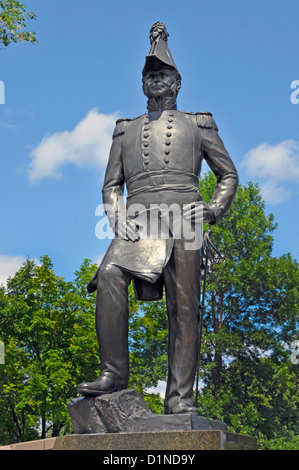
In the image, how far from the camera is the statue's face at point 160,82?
6.46 meters

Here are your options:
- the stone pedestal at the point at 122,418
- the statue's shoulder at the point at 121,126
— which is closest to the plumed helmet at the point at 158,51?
the statue's shoulder at the point at 121,126

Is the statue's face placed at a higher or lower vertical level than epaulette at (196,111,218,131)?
higher

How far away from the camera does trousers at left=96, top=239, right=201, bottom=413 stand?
546 centimetres

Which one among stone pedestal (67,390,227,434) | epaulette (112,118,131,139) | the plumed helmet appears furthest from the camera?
epaulette (112,118,131,139)

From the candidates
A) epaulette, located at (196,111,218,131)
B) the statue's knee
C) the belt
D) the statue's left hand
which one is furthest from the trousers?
epaulette, located at (196,111,218,131)

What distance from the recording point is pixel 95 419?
5.05m

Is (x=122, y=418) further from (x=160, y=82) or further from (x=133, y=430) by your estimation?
(x=160, y=82)

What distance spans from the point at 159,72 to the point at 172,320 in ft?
8.64

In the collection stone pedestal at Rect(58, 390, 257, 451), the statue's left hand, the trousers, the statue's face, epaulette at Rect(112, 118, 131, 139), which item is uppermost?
the statue's face

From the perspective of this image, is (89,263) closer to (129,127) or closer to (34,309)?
(34,309)

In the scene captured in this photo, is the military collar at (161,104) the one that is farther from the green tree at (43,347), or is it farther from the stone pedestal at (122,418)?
the green tree at (43,347)

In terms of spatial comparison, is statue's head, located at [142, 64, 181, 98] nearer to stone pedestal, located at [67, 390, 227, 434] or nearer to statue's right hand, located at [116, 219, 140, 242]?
statue's right hand, located at [116, 219, 140, 242]

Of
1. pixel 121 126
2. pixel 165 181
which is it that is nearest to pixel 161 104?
pixel 121 126
